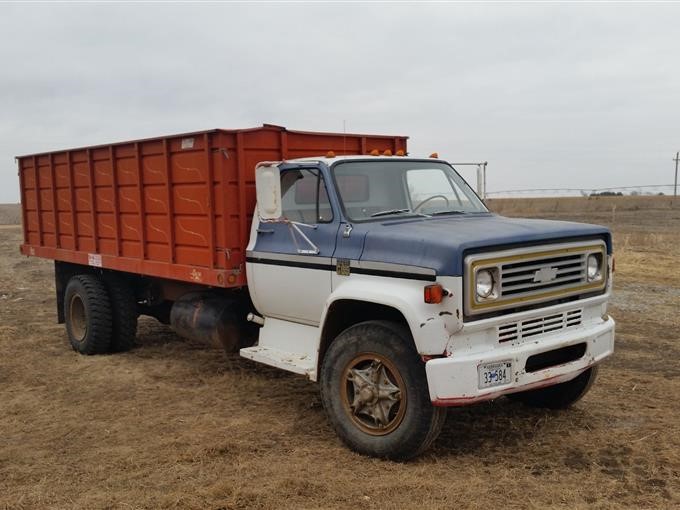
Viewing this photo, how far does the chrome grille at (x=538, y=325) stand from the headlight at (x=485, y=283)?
0.86 ft

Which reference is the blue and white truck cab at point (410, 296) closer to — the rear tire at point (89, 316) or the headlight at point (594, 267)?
the headlight at point (594, 267)

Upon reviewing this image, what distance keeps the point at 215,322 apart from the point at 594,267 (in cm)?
338

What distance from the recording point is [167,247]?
22.3ft

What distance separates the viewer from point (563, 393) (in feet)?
18.7

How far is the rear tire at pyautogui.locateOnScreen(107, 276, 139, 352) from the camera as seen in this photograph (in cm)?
808

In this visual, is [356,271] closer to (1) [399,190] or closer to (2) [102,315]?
(1) [399,190]

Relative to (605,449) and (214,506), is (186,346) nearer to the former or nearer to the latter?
(214,506)

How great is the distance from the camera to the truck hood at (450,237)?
431cm

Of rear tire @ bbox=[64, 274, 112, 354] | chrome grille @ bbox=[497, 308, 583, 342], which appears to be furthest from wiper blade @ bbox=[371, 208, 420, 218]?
rear tire @ bbox=[64, 274, 112, 354]

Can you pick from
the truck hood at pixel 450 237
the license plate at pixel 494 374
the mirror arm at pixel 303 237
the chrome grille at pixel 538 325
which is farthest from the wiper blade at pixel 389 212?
the license plate at pixel 494 374

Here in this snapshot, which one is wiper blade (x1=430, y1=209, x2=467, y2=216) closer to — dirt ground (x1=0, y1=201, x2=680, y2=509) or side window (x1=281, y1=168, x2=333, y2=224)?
side window (x1=281, y1=168, x2=333, y2=224)

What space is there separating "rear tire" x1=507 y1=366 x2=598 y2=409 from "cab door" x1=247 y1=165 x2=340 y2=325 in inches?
78.4

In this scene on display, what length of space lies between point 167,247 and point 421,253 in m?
3.24

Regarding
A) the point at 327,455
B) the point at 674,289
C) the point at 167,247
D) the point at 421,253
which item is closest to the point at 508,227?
the point at 421,253
